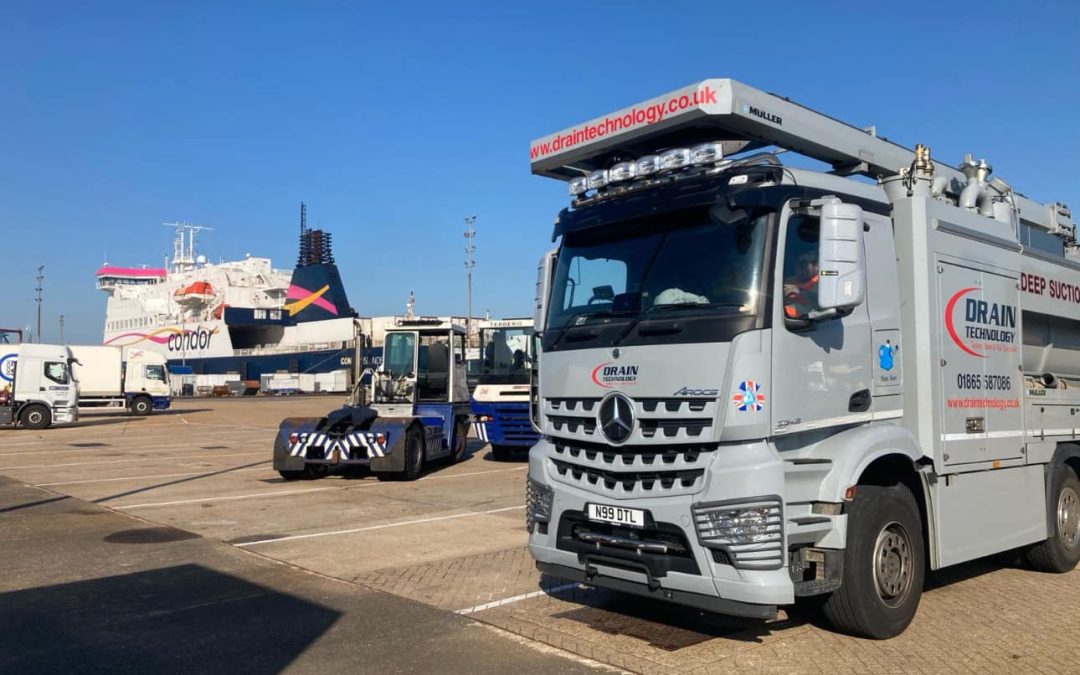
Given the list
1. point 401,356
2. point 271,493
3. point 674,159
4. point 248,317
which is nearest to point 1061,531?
point 674,159

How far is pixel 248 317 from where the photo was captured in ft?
242

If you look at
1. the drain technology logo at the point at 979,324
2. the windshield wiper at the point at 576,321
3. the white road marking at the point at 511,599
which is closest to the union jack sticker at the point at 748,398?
the windshield wiper at the point at 576,321

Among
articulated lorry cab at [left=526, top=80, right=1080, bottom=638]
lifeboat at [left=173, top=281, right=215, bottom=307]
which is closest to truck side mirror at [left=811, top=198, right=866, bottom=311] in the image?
articulated lorry cab at [left=526, top=80, right=1080, bottom=638]

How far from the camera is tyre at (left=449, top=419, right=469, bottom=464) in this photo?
1741 centimetres

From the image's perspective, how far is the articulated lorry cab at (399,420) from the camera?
555 inches

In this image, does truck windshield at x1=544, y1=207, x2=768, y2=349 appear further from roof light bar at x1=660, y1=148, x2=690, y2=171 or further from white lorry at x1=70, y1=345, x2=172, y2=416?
white lorry at x1=70, y1=345, x2=172, y2=416

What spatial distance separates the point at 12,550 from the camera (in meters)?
8.88

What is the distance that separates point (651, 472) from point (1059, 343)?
519cm

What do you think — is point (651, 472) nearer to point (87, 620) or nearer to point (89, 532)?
Answer: point (87, 620)

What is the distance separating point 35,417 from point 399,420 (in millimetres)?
23136

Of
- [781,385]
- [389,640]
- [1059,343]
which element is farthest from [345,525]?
[1059,343]

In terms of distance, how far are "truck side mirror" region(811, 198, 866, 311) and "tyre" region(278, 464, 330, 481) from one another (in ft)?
38.6

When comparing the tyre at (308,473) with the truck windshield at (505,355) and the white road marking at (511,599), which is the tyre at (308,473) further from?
the white road marking at (511,599)

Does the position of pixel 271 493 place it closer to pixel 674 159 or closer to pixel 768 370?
pixel 674 159
